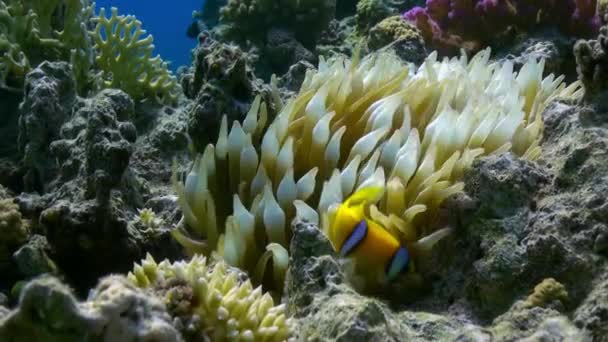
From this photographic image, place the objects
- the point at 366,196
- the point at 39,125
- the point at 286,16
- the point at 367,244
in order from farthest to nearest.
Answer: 1. the point at 286,16
2. the point at 39,125
3. the point at 366,196
4. the point at 367,244

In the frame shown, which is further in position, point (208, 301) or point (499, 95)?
point (499, 95)

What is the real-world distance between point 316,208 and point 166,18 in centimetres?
9265

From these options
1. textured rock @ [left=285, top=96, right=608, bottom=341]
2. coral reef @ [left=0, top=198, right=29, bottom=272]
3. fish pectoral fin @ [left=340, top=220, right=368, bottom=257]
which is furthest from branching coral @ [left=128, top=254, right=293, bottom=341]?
coral reef @ [left=0, top=198, right=29, bottom=272]

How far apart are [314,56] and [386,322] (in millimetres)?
5044

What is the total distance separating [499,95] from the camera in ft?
10.9

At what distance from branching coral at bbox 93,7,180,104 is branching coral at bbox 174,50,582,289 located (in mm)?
2046

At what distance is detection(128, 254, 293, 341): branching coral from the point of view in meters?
1.79

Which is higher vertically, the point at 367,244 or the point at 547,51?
the point at 547,51

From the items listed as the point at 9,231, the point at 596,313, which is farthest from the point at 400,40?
the point at 596,313

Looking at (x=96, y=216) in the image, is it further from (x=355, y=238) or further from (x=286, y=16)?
(x=286, y=16)

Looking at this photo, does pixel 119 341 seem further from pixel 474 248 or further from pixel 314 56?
pixel 314 56

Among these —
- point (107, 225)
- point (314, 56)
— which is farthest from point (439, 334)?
point (314, 56)

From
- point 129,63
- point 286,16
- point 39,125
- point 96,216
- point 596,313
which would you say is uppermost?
point 286,16

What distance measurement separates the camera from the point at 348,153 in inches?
116
